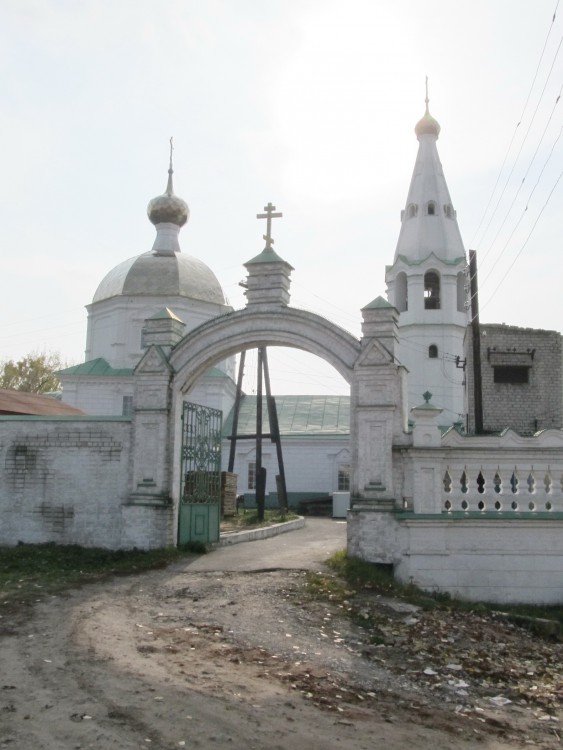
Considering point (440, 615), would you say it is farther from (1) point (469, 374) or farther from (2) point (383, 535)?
(1) point (469, 374)

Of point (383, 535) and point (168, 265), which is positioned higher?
point (168, 265)

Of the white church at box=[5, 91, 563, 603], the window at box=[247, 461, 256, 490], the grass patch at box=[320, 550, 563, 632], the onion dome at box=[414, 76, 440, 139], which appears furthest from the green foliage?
the onion dome at box=[414, 76, 440, 139]

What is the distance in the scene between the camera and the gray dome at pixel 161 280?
28828 millimetres

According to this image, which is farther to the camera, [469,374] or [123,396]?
[123,396]

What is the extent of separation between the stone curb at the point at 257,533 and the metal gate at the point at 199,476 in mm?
339

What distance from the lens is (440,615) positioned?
9133 mm

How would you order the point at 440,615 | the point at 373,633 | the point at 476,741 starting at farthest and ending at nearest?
1. the point at 440,615
2. the point at 373,633
3. the point at 476,741

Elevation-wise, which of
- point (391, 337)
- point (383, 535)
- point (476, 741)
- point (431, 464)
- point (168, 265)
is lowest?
point (476, 741)

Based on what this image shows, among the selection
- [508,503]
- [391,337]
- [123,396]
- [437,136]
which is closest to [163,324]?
[391,337]

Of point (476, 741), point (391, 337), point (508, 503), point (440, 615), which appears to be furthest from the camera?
point (391, 337)

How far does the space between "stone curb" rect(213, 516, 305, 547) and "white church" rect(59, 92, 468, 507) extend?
9174 millimetres

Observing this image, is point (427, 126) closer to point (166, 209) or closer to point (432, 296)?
point (432, 296)

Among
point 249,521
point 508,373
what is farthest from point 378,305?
point 249,521

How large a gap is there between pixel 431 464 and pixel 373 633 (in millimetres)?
3142
